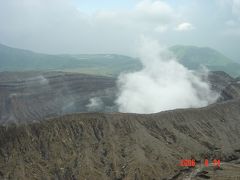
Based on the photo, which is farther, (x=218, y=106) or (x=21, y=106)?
(x=21, y=106)

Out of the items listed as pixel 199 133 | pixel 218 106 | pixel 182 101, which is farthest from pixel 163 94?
pixel 199 133

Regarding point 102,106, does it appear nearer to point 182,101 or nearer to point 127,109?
point 127,109

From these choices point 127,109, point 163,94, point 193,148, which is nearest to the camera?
point 193,148
